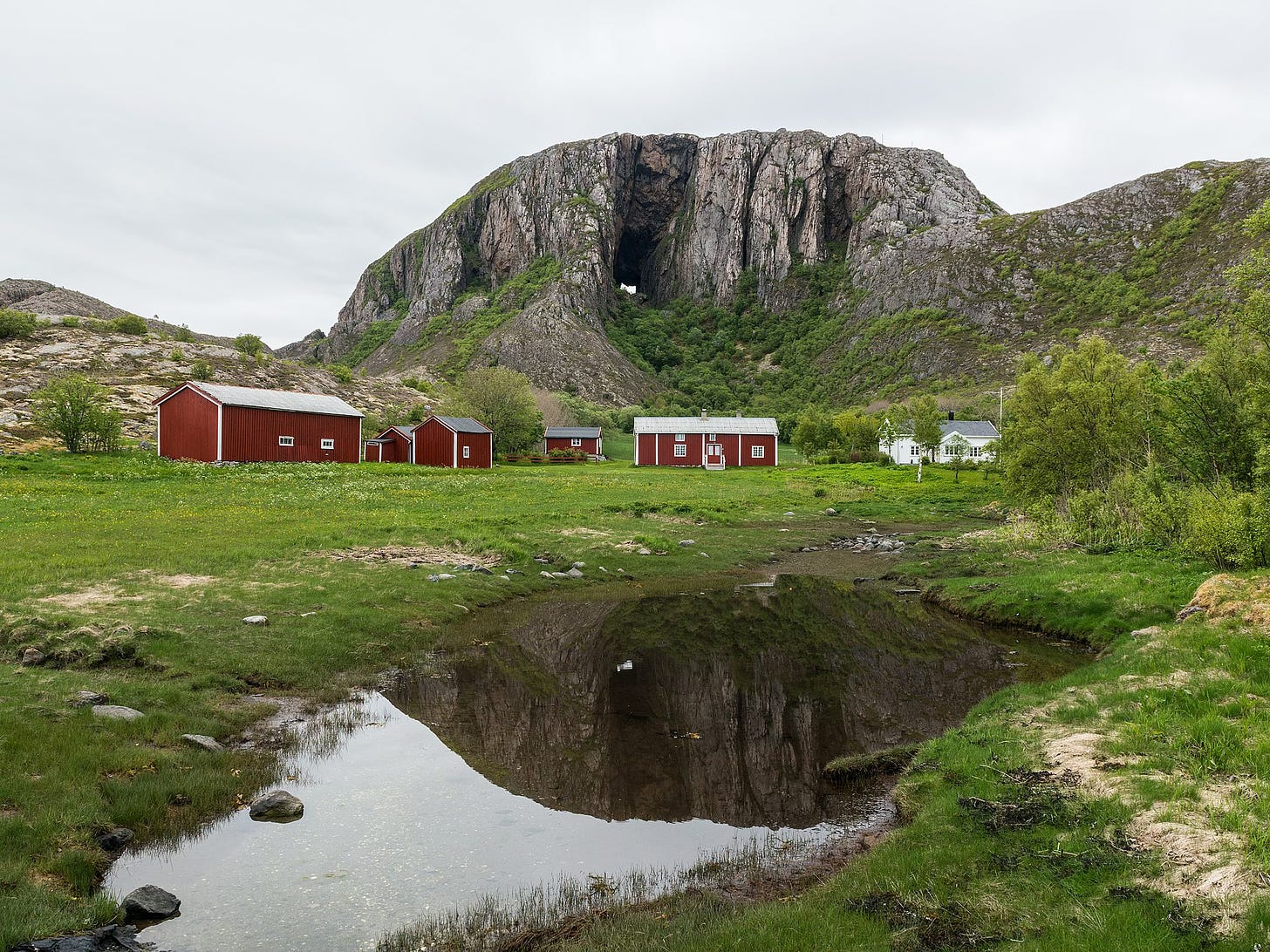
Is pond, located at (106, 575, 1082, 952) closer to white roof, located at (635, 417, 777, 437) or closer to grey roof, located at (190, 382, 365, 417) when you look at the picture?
grey roof, located at (190, 382, 365, 417)

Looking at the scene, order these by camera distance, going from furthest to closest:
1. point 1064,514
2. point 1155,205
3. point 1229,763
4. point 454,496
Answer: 1. point 1155,205
2. point 454,496
3. point 1064,514
4. point 1229,763

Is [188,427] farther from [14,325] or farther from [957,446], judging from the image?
[957,446]

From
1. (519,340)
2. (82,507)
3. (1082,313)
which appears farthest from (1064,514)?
(519,340)

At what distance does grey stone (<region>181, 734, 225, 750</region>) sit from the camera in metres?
9.59

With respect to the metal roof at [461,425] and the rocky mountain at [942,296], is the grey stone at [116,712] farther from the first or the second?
the rocky mountain at [942,296]

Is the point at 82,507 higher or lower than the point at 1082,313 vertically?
lower

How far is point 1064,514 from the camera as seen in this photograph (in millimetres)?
28938

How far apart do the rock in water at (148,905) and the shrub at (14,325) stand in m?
91.3

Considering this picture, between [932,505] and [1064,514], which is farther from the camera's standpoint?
[932,505]

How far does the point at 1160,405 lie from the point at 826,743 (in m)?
23.9

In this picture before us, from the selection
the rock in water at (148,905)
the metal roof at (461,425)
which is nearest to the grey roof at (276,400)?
the metal roof at (461,425)

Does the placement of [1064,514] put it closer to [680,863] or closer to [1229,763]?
[1229,763]

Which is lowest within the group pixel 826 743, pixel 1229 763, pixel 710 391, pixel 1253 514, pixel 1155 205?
pixel 826 743

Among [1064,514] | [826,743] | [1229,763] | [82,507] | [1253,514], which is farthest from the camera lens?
[1064,514]
